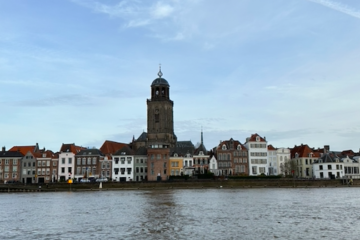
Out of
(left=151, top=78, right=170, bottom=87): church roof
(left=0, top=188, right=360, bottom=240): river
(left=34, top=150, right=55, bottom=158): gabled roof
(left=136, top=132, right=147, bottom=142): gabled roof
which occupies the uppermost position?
(left=151, top=78, right=170, bottom=87): church roof

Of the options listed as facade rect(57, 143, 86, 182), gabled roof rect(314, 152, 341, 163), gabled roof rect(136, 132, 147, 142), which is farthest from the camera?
gabled roof rect(136, 132, 147, 142)

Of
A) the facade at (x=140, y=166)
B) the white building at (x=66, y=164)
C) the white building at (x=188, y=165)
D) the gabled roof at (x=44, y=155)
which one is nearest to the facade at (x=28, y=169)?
the gabled roof at (x=44, y=155)

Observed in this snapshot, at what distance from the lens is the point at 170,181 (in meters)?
92.7

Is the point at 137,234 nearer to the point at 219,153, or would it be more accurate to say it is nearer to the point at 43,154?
the point at 219,153

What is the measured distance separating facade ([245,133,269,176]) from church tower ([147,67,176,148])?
24.3 meters

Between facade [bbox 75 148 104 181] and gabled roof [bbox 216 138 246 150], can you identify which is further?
facade [bbox 75 148 104 181]

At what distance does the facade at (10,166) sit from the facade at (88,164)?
1768 centimetres

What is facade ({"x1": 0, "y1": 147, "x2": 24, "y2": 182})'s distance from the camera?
113188mm

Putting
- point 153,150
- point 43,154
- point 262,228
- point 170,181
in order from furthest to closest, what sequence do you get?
point 43,154 → point 153,150 → point 170,181 → point 262,228

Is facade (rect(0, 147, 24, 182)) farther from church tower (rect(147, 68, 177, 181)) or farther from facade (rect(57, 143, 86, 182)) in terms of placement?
church tower (rect(147, 68, 177, 181))

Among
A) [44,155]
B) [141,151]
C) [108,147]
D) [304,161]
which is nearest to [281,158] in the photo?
[304,161]

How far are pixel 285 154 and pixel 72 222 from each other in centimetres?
9416

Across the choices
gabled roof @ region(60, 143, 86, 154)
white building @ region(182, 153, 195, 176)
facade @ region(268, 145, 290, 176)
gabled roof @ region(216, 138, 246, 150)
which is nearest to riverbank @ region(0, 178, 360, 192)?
white building @ region(182, 153, 195, 176)

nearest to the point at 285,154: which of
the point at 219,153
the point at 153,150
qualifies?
the point at 219,153
